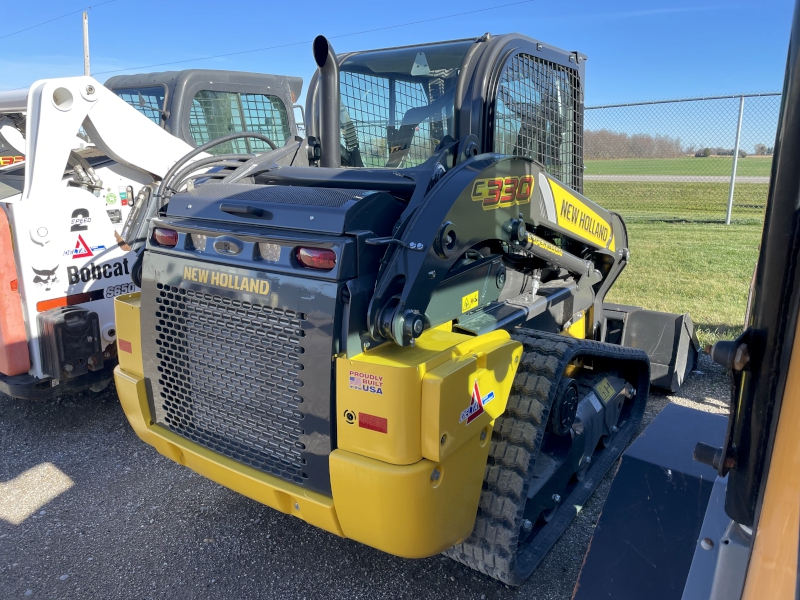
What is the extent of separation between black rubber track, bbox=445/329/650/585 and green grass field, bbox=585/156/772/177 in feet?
31.9

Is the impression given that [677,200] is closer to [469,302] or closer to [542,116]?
[542,116]

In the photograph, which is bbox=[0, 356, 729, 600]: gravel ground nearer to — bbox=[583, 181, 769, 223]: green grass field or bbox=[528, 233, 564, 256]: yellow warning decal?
bbox=[528, 233, 564, 256]: yellow warning decal

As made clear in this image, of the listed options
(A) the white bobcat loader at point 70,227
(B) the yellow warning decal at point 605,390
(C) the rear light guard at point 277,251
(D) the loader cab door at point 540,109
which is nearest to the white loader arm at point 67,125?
(A) the white bobcat loader at point 70,227

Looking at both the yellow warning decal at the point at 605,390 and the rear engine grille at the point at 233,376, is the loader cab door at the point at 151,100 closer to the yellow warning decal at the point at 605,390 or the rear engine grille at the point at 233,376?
the rear engine grille at the point at 233,376

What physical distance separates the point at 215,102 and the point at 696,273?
20.9 feet

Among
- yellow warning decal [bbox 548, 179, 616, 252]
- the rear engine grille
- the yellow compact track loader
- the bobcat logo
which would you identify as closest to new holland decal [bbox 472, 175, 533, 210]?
the yellow compact track loader

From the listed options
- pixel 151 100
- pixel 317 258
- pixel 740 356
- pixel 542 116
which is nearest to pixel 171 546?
pixel 317 258

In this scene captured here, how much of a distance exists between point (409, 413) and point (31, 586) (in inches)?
79.5

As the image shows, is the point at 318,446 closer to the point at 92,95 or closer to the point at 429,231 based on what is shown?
the point at 429,231

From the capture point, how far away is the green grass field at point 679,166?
11438 mm

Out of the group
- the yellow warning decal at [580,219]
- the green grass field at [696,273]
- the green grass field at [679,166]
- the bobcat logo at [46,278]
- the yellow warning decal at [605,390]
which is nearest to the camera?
the yellow warning decal at [580,219]

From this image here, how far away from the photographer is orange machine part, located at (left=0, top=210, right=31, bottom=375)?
3885 millimetres

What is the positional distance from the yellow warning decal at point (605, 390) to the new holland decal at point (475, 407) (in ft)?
4.68

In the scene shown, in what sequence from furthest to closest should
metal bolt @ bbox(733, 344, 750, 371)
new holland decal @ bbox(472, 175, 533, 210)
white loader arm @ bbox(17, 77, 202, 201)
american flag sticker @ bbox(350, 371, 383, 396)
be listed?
white loader arm @ bbox(17, 77, 202, 201) → new holland decal @ bbox(472, 175, 533, 210) → american flag sticker @ bbox(350, 371, 383, 396) → metal bolt @ bbox(733, 344, 750, 371)
